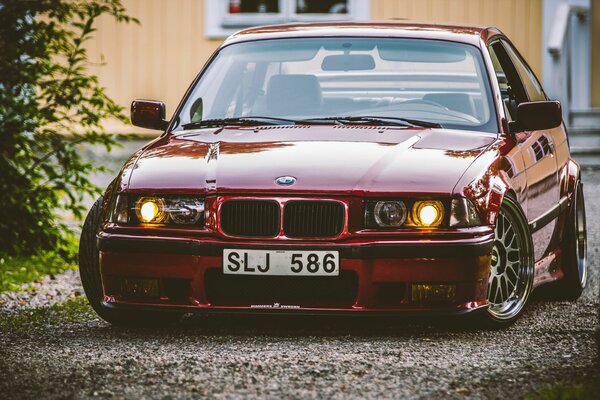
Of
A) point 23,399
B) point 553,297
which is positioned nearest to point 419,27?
point 553,297

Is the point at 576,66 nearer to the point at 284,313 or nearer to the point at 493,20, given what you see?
the point at 493,20

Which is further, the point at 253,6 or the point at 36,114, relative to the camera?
the point at 253,6

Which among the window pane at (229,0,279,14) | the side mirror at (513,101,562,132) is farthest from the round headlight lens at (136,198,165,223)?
the window pane at (229,0,279,14)

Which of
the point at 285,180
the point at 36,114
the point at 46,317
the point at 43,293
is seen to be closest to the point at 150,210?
the point at 285,180

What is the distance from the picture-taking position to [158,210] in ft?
19.9

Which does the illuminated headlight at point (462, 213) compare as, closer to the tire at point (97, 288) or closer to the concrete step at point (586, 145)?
the tire at point (97, 288)

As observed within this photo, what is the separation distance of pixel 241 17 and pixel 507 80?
29.1ft

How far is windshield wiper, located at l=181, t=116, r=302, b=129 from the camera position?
694 cm

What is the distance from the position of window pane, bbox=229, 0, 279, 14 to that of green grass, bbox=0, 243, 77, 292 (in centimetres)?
686

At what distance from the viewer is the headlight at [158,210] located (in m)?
6.00

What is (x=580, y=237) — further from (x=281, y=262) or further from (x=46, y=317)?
(x=46, y=317)

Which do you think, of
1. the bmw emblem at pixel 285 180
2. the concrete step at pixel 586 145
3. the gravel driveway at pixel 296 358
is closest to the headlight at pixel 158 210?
the bmw emblem at pixel 285 180

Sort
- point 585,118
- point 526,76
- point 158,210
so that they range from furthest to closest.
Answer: point 585,118 < point 526,76 < point 158,210

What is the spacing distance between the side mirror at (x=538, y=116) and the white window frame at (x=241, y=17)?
31.0ft
